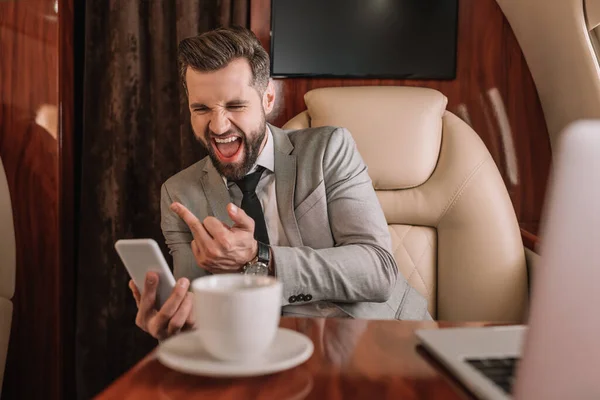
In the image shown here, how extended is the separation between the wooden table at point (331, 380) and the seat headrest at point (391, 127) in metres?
0.99

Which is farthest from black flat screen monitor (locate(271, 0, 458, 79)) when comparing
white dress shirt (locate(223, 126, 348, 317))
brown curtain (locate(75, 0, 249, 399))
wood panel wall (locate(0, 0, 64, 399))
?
wood panel wall (locate(0, 0, 64, 399))

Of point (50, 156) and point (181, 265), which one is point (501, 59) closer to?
point (181, 265)

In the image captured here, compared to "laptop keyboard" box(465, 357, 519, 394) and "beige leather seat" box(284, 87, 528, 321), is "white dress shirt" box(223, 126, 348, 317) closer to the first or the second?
"beige leather seat" box(284, 87, 528, 321)

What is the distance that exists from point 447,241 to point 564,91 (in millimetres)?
648

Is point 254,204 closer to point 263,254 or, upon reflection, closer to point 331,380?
point 263,254

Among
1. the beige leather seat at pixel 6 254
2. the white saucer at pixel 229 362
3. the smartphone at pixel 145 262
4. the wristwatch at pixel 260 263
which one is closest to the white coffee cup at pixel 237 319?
the white saucer at pixel 229 362

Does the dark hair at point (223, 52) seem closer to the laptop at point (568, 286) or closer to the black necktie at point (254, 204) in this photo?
the black necktie at point (254, 204)

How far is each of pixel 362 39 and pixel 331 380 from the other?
1.65 metres

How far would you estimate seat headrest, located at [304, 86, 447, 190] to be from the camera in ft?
5.71

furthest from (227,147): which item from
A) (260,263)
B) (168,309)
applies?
(168,309)

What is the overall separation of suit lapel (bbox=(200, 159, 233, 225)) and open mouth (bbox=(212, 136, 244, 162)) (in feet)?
0.14

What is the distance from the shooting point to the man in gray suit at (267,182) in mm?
1476

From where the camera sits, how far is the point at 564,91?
1952 mm

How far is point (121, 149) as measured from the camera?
2.22 metres
